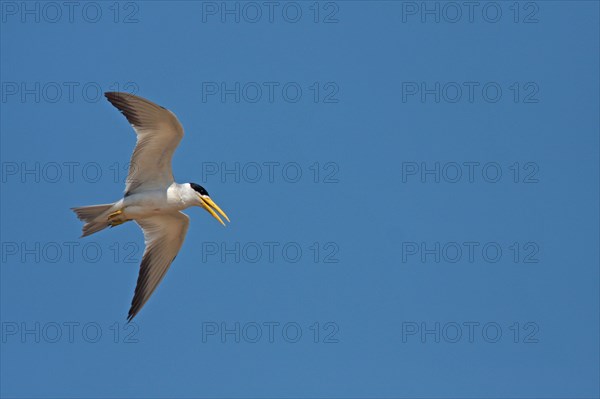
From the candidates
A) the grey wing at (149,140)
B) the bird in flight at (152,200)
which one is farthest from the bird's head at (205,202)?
the grey wing at (149,140)

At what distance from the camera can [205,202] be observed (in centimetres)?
1977

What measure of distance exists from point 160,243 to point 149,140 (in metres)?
2.43

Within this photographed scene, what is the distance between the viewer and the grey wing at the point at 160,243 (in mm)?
20328

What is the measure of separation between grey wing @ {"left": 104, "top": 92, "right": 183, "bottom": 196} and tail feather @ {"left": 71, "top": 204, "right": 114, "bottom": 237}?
0.59 meters

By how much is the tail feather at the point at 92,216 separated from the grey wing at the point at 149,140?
587 millimetres

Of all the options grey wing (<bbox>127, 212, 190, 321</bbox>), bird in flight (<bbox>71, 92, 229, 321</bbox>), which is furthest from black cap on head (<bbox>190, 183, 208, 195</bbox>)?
grey wing (<bbox>127, 212, 190, 321</bbox>)

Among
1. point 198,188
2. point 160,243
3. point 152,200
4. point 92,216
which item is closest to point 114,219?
point 92,216

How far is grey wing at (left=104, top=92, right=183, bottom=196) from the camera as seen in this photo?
1864 centimetres

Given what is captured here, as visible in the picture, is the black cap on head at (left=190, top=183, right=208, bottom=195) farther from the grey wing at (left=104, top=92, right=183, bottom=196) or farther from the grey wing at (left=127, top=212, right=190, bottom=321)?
the grey wing at (left=127, top=212, right=190, bottom=321)

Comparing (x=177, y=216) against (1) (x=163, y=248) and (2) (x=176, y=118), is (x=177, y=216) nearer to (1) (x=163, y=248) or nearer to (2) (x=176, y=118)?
(1) (x=163, y=248)

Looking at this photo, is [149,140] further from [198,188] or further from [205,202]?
[205,202]

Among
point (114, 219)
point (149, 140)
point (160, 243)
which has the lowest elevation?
point (160, 243)

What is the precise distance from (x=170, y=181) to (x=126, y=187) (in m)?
0.83

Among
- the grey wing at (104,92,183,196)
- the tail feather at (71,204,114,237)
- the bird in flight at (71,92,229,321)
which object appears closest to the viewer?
the grey wing at (104,92,183,196)
